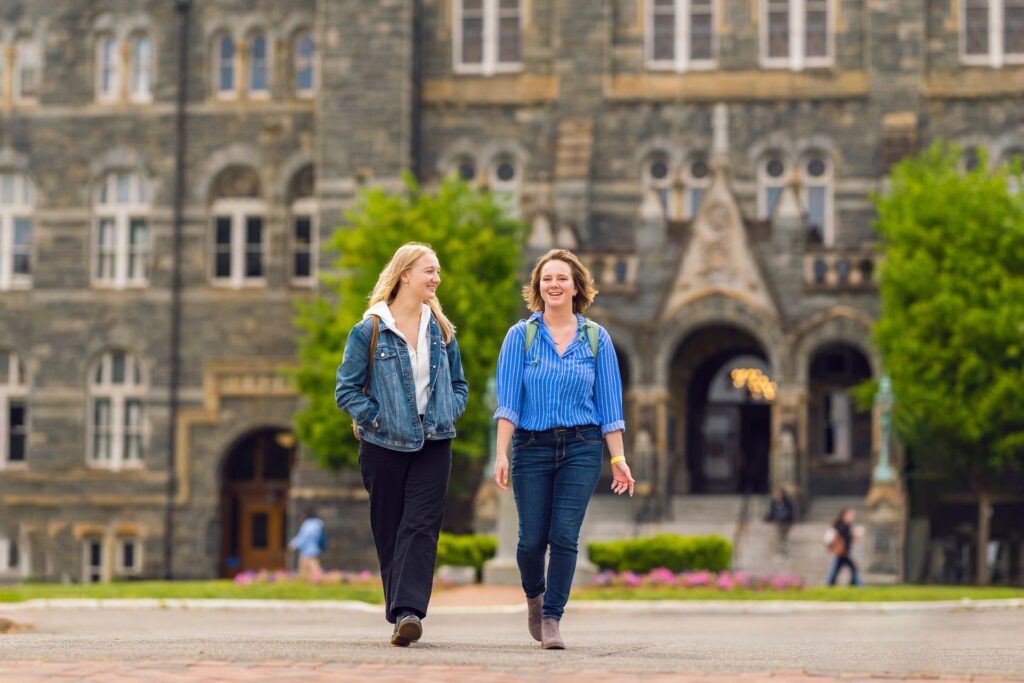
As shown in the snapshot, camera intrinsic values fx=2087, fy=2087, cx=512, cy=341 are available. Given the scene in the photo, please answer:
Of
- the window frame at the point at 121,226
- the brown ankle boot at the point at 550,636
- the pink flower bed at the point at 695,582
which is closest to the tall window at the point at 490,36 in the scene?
the window frame at the point at 121,226

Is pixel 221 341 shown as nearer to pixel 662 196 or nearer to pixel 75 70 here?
pixel 75 70

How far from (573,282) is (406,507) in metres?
1.70

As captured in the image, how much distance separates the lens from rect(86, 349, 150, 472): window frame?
1777 inches

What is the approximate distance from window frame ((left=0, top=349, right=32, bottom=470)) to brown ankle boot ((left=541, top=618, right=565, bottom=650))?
3524cm

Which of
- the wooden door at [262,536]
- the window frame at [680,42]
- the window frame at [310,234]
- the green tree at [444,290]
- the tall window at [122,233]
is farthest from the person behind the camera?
the tall window at [122,233]

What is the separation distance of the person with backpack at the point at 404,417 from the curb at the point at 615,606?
12.3 metres

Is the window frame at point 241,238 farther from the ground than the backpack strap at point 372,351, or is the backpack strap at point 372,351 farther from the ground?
the window frame at point 241,238

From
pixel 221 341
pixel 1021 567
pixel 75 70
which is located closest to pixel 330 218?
pixel 221 341

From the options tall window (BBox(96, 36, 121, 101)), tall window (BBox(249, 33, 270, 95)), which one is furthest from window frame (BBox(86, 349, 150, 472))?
tall window (BBox(249, 33, 270, 95))

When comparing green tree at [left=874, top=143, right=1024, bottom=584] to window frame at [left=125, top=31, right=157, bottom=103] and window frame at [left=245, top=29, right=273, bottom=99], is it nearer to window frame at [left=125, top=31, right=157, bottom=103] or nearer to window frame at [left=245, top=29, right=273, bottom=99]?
window frame at [left=245, top=29, right=273, bottom=99]

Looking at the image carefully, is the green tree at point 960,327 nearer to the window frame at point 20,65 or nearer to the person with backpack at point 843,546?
the person with backpack at point 843,546

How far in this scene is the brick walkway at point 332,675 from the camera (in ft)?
32.7

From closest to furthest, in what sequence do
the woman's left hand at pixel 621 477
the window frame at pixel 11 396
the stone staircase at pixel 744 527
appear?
the woman's left hand at pixel 621 477
the stone staircase at pixel 744 527
the window frame at pixel 11 396

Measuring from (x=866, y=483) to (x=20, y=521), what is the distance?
18.0 metres
